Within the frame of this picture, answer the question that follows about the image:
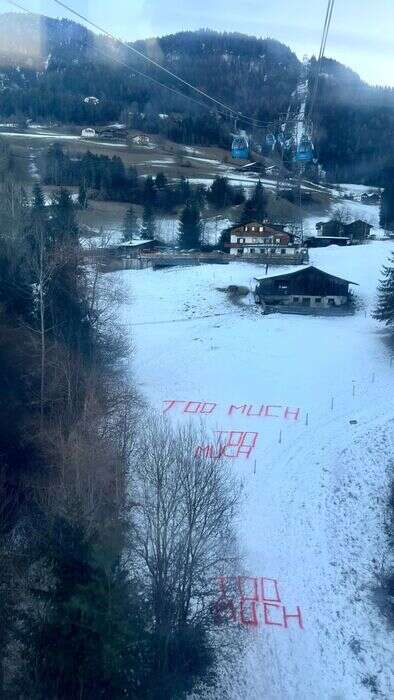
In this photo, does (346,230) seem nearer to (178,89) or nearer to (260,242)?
(260,242)

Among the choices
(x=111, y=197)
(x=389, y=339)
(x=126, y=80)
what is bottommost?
(x=389, y=339)

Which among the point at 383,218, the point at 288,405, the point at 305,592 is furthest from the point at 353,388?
the point at 383,218

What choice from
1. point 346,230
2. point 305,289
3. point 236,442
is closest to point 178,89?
point 346,230

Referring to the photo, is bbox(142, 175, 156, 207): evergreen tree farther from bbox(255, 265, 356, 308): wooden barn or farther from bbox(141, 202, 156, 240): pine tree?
bbox(255, 265, 356, 308): wooden barn

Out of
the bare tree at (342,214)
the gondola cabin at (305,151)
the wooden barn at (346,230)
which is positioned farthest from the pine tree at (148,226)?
the gondola cabin at (305,151)

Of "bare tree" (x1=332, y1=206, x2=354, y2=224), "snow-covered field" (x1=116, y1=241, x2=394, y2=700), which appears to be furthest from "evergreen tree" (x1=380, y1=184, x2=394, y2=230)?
"snow-covered field" (x1=116, y1=241, x2=394, y2=700)

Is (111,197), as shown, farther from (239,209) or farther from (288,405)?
(288,405)

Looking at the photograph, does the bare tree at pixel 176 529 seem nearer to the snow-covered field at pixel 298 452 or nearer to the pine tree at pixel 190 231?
the snow-covered field at pixel 298 452
